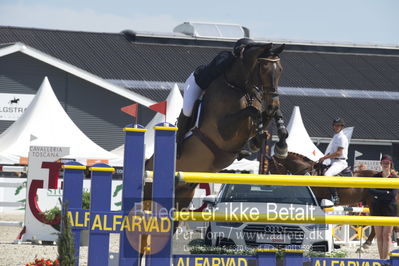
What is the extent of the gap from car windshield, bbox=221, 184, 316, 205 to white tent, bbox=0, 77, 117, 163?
7.23 metres

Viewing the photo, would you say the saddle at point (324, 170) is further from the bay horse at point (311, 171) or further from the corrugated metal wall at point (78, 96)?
the corrugated metal wall at point (78, 96)

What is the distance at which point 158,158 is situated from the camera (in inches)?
174

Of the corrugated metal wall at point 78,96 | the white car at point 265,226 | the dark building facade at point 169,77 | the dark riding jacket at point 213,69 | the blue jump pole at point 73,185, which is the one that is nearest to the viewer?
the blue jump pole at point 73,185

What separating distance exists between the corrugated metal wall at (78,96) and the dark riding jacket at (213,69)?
1857cm

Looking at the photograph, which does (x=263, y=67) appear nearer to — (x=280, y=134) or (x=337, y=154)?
(x=280, y=134)

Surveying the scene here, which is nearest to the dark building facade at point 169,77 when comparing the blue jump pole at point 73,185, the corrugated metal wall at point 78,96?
the corrugated metal wall at point 78,96

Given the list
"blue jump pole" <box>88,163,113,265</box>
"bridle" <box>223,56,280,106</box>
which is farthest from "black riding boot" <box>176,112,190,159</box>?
"blue jump pole" <box>88,163,113,265</box>

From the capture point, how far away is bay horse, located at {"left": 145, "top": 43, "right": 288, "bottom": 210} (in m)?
6.52

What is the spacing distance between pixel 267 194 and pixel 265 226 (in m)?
1.39

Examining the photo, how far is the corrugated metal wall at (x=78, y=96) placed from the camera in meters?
24.9

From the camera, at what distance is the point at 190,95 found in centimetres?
707

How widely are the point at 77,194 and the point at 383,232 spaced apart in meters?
5.42

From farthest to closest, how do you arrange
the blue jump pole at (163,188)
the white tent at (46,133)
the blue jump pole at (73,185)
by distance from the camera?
the white tent at (46,133) < the blue jump pole at (73,185) < the blue jump pole at (163,188)

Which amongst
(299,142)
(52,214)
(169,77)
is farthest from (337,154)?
(169,77)
